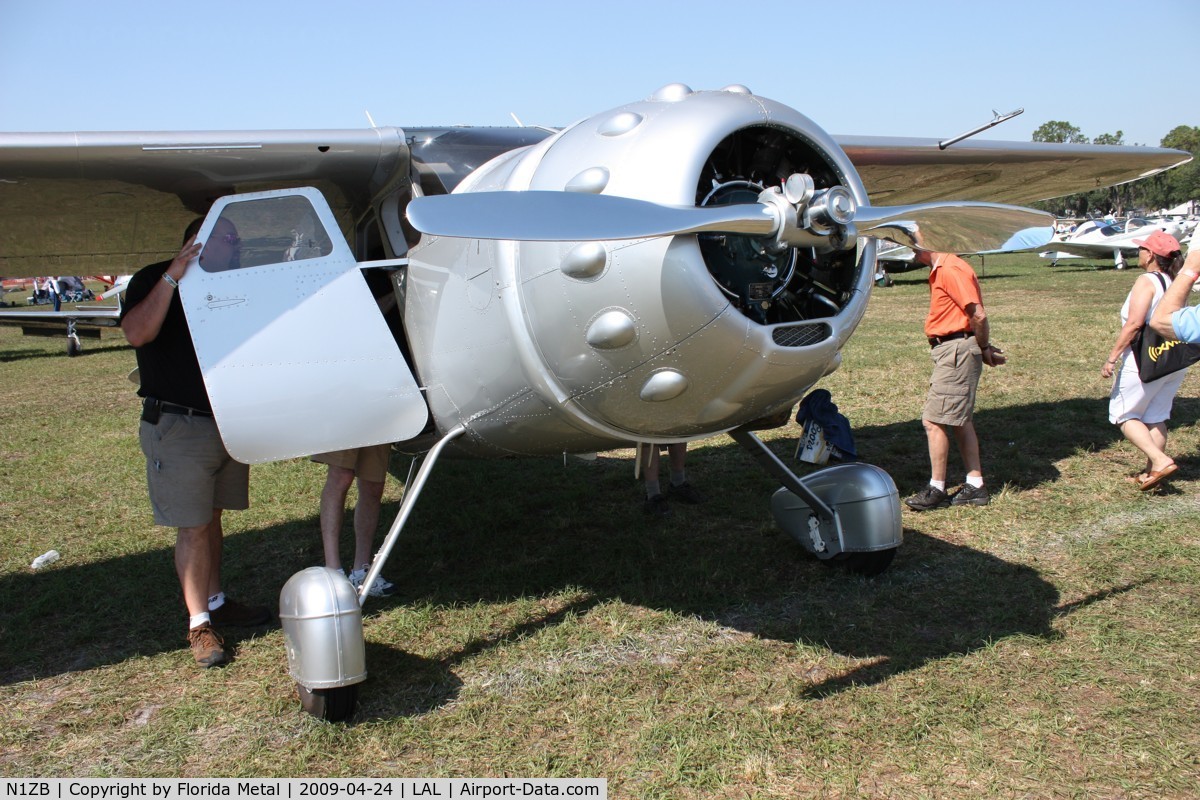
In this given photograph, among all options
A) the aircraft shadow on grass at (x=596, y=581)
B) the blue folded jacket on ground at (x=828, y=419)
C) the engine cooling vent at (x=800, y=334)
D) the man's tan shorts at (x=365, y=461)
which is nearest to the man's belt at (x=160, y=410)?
the man's tan shorts at (x=365, y=461)

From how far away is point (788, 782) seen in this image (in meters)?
3.20

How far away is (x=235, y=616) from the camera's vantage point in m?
4.82

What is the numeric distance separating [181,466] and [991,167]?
253 inches

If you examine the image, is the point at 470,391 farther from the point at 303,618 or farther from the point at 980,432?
the point at 980,432

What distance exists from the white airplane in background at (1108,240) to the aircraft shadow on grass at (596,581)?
26.7m

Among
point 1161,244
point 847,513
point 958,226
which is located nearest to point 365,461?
point 847,513

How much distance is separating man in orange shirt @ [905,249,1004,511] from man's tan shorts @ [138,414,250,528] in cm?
441

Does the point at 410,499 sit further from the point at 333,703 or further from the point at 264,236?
the point at 264,236

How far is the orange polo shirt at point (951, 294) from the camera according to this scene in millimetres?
6023

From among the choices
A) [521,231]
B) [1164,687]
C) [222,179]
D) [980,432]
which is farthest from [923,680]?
[980,432]

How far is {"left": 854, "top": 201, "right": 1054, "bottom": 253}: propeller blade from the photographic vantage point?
11.4ft

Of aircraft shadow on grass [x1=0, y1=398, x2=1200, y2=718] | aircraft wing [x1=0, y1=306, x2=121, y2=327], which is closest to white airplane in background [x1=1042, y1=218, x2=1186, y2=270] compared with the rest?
aircraft shadow on grass [x1=0, y1=398, x2=1200, y2=718]

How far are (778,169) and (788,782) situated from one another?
227 cm

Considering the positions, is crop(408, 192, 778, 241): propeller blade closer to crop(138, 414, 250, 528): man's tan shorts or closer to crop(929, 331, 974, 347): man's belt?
crop(138, 414, 250, 528): man's tan shorts
